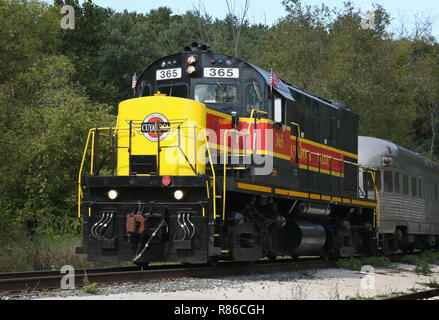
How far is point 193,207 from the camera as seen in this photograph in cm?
1020

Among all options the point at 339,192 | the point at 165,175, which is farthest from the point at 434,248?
the point at 165,175

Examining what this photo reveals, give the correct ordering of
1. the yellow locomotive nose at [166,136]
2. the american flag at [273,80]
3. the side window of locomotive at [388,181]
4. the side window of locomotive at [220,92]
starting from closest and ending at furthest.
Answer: the yellow locomotive nose at [166,136], the american flag at [273,80], the side window of locomotive at [220,92], the side window of locomotive at [388,181]

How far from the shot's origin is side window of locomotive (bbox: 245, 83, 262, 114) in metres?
11.8

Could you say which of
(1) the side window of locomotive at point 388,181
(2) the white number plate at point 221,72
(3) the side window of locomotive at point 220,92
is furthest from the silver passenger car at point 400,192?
(2) the white number plate at point 221,72

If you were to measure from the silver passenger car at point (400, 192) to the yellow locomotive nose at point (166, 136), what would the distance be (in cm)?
787

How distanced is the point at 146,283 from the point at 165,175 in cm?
187

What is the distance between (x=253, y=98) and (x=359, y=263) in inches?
210

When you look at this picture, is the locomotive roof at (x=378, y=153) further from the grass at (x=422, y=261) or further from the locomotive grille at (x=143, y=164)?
the locomotive grille at (x=143, y=164)

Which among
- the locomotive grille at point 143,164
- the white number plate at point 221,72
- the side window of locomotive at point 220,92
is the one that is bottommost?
the locomotive grille at point 143,164

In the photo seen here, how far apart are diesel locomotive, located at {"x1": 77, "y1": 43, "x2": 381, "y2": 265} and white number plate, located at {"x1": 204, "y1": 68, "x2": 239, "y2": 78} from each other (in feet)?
0.06

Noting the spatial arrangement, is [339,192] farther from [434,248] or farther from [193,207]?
[434,248]

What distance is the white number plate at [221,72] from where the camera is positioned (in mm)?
11781

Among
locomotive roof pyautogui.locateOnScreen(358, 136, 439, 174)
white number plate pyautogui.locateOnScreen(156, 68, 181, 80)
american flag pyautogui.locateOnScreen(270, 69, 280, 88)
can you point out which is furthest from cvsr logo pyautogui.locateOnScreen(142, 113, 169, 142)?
locomotive roof pyautogui.locateOnScreen(358, 136, 439, 174)

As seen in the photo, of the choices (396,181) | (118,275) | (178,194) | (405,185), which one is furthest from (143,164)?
(405,185)
